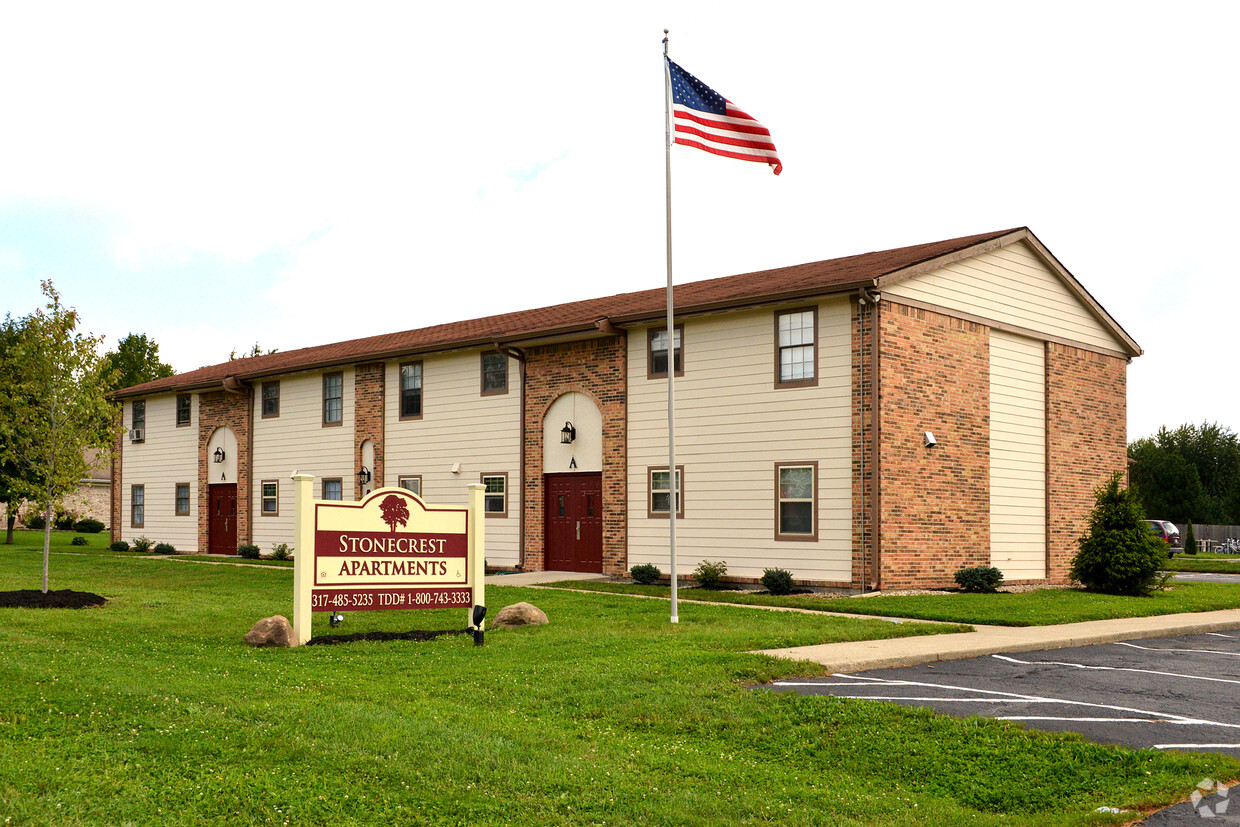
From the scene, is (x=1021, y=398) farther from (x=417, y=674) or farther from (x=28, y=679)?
(x=28, y=679)

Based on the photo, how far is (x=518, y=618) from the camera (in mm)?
14312

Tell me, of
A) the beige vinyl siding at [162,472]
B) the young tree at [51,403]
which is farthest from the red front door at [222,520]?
the young tree at [51,403]

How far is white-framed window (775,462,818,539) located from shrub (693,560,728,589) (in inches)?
53.6

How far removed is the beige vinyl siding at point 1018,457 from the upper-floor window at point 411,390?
1446 cm

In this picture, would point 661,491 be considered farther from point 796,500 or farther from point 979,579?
point 979,579

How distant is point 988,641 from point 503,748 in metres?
7.77

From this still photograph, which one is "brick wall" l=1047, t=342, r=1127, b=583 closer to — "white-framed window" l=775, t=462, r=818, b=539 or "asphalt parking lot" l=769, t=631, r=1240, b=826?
"white-framed window" l=775, t=462, r=818, b=539

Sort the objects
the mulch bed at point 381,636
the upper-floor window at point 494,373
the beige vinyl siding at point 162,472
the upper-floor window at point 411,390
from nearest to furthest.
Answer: the mulch bed at point 381,636 < the upper-floor window at point 494,373 < the upper-floor window at point 411,390 < the beige vinyl siding at point 162,472

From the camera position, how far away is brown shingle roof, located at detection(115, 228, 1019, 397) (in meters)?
21.0

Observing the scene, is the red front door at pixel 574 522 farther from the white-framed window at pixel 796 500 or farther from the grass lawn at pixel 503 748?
the grass lawn at pixel 503 748

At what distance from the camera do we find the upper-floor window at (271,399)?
108 ft

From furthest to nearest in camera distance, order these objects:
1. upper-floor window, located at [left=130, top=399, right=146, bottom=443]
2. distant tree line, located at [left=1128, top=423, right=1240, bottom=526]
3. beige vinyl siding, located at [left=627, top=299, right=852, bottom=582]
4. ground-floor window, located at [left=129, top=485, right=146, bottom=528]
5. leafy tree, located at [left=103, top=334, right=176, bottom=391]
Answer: leafy tree, located at [left=103, top=334, right=176, bottom=391], distant tree line, located at [left=1128, top=423, right=1240, bottom=526], upper-floor window, located at [left=130, top=399, right=146, bottom=443], ground-floor window, located at [left=129, top=485, right=146, bottom=528], beige vinyl siding, located at [left=627, top=299, right=852, bottom=582]

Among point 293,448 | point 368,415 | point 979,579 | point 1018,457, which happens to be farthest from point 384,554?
point 293,448

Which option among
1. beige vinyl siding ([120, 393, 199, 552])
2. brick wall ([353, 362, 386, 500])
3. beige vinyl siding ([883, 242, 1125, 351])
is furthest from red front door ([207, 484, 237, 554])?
beige vinyl siding ([883, 242, 1125, 351])
